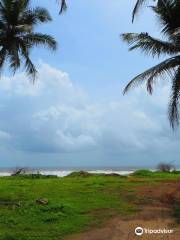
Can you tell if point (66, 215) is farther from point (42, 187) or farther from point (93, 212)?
point (42, 187)

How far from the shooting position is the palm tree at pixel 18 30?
24.2 metres

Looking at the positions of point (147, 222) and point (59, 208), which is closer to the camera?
point (147, 222)

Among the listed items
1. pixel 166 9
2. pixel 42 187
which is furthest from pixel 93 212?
pixel 166 9

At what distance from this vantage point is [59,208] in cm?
1766

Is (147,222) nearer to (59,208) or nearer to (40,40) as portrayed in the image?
(59,208)

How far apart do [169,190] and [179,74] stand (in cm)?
513

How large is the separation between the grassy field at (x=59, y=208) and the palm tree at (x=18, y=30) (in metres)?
6.30

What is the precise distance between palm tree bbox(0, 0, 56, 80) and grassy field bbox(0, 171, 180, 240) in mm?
6304

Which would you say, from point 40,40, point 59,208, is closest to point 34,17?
point 40,40

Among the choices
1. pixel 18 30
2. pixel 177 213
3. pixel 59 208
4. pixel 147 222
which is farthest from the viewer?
pixel 18 30

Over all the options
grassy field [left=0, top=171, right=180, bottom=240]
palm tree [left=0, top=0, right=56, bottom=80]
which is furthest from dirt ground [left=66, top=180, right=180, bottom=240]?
palm tree [left=0, top=0, right=56, bottom=80]

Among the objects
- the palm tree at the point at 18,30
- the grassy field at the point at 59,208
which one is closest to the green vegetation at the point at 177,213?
the grassy field at the point at 59,208

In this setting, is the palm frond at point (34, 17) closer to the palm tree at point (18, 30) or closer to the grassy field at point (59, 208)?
the palm tree at point (18, 30)

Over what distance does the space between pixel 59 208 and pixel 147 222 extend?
3.14m
